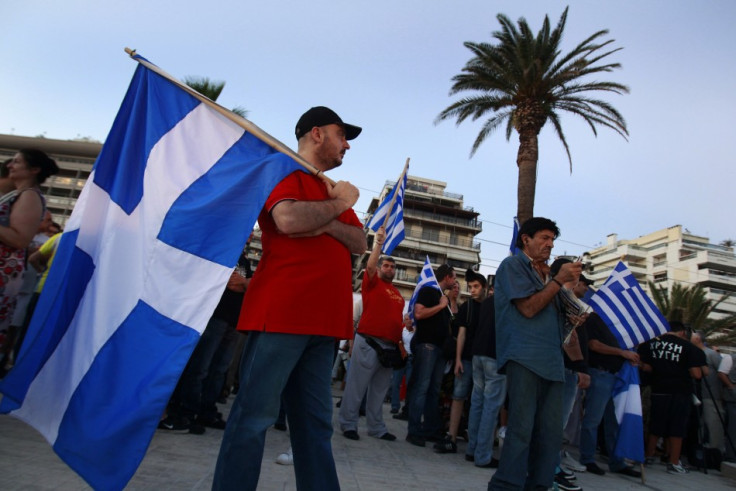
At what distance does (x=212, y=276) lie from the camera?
232 cm

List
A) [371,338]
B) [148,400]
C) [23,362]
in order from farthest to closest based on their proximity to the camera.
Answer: [371,338]
[23,362]
[148,400]

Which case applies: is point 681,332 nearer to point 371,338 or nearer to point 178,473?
point 371,338

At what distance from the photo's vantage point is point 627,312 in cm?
630

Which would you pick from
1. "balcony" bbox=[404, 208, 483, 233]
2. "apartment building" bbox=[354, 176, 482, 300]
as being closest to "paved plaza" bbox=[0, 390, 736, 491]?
"apartment building" bbox=[354, 176, 482, 300]

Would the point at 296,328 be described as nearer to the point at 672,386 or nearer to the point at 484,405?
the point at 484,405

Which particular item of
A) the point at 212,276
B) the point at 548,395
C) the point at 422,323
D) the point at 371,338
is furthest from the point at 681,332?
the point at 212,276

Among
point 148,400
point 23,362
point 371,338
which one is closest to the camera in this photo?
point 148,400

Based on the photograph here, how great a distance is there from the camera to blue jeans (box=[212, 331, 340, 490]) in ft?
6.50

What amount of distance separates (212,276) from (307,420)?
2.69 feet

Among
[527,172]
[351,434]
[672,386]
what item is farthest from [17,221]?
[527,172]

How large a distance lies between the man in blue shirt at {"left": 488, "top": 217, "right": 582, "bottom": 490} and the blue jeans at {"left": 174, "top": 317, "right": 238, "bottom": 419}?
288cm

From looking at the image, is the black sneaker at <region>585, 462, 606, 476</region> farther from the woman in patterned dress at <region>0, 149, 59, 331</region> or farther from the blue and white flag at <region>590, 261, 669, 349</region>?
the woman in patterned dress at <region>0, 149, 59, 331</region>

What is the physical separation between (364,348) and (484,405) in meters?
1.61

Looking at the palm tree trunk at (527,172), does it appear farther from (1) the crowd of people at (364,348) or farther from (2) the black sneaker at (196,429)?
(2) the black sneaker at (196,429)
